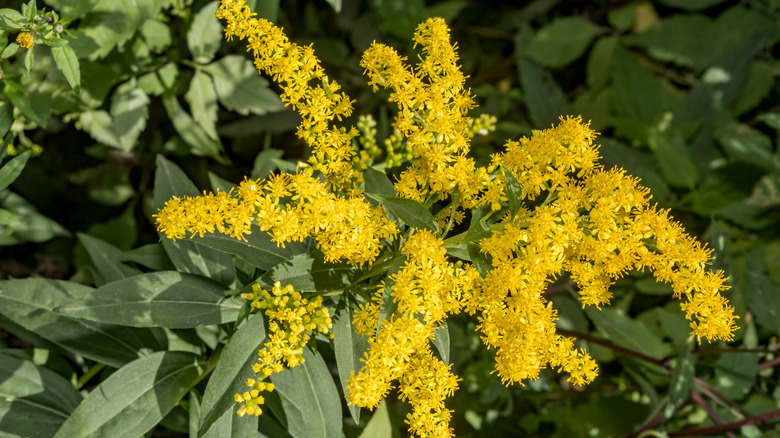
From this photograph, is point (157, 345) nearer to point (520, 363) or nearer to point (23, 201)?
point (23, 201)

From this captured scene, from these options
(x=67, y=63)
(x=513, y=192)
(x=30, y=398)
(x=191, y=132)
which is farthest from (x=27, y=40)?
(x=513, y=192)

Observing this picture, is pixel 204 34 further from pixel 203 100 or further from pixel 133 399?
pixel 133 399

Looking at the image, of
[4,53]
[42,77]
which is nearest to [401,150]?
[4,53]

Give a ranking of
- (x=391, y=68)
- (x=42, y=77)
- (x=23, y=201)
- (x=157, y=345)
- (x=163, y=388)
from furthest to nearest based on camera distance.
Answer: (x=23, y=201)
(x=42, y=77)
(x=157, y=345)
(x=163, y=388)
(x=391, y=68)

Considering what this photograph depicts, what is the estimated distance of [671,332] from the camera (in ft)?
10.4

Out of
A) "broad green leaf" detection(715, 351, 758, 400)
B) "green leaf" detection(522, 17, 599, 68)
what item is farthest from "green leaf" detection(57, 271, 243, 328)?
"green leaf" detection(522, 17, 599, 68)

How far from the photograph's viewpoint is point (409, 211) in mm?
1570

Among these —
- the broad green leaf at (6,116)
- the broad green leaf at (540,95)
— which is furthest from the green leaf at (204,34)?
the broad green leaf at (540,95)

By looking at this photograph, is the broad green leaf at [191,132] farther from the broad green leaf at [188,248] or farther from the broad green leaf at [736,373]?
the broad green leaf at [736,373]

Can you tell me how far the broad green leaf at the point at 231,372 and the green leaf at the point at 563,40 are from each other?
3086 mm

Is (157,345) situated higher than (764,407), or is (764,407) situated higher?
(157,345)

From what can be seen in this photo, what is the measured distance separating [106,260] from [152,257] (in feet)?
0.90

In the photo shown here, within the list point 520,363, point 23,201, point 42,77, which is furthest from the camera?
point 23,201

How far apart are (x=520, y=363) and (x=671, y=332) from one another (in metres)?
1.93
